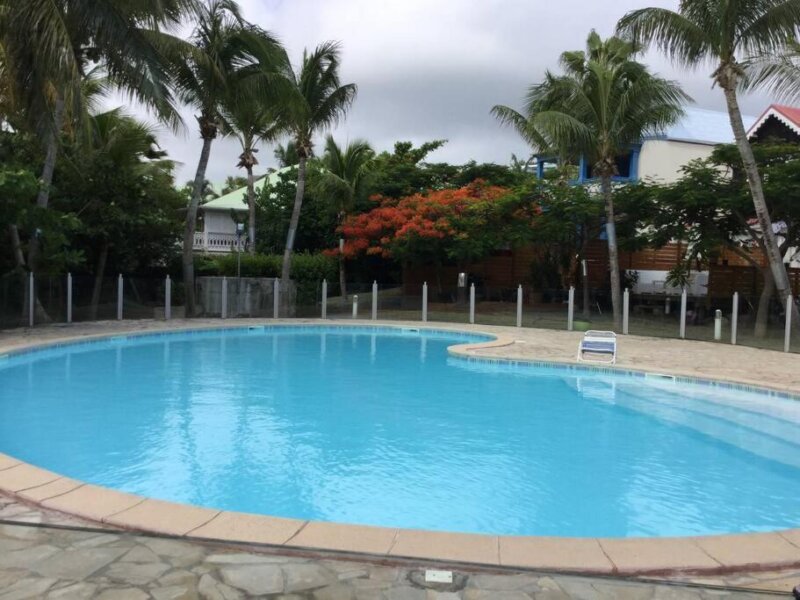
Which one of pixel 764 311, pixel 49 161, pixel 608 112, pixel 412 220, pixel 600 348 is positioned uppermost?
pixel 608 112

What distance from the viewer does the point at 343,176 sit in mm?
25438

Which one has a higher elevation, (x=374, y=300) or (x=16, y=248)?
(x=16, y=248)

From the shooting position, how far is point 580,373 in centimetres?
1258

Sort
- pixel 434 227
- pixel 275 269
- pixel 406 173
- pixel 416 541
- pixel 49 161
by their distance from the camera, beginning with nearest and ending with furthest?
pixel 416 541 < pixel 49 161 < pixel 434 227 < pixel 275 269 < pixel 406 173

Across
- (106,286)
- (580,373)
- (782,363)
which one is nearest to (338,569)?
(580,373)

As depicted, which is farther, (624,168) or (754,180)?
(624,168)

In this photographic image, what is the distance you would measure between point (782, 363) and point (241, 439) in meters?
11.2

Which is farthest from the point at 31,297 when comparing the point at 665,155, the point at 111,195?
the point at 665,155

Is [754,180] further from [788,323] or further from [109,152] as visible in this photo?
[109,152]

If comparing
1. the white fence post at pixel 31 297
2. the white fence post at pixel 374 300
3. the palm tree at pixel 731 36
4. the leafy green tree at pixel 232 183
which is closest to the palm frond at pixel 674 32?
the palm tree at pixel 731 36

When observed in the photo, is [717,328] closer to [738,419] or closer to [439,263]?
[738,419]

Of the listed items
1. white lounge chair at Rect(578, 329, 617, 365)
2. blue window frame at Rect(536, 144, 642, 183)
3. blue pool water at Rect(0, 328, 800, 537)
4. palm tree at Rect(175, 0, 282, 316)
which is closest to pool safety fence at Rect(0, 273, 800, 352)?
palm tree at Rect(175, 0, 282, 316)

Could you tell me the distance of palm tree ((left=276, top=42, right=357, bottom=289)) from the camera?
2072cm

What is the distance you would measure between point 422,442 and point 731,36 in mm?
12561
